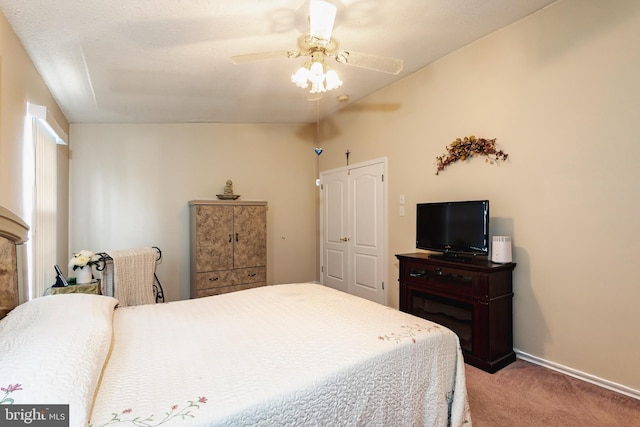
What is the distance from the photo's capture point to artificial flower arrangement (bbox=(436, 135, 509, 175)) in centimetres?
293

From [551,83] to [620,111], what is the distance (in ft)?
1.72

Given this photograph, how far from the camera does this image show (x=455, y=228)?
117 inches

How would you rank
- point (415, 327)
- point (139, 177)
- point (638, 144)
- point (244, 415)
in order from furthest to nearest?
point (139, 177), point (638, 144), point (415, 327), point (244, 415)

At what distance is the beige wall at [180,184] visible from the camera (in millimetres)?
4305

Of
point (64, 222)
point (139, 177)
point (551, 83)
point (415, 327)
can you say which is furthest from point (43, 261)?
point (551, 83)

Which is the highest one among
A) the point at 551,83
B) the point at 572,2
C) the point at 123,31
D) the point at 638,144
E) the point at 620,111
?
the point at 572,2

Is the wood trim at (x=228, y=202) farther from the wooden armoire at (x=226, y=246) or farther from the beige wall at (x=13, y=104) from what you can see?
the beige wall at (x=13, y=104)

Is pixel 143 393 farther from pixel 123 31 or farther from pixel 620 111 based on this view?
pixel 620 111

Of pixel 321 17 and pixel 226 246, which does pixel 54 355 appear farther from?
pixel 226 246

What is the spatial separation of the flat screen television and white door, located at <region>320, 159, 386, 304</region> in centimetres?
90

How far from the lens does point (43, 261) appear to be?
2982mm

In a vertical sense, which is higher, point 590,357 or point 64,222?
point 64,222

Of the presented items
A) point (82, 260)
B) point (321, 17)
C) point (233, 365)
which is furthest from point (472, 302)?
point (82, 260)

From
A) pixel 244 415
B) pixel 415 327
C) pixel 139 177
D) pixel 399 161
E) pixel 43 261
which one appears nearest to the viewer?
pixel 244 415
